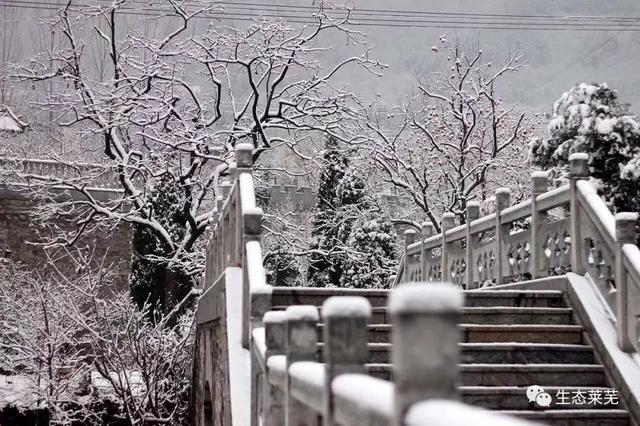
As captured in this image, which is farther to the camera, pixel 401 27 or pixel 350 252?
pixel 401 27

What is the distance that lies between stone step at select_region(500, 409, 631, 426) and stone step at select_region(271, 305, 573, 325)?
125cm

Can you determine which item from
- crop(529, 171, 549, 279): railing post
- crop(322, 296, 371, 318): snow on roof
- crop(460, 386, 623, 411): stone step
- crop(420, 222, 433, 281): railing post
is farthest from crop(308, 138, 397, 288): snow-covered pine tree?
crop(322, 296, 371, 318): snow on roof

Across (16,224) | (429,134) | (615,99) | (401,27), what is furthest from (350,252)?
(401,27)

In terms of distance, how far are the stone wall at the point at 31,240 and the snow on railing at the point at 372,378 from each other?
63.1 feet

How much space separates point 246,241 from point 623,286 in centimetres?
292

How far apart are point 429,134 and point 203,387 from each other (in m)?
11.0

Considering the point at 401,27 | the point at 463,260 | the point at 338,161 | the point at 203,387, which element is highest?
the point at 401,27

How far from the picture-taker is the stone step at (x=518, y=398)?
5320mm

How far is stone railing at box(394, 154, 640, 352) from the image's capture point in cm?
580

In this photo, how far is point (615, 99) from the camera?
1201 centimetres

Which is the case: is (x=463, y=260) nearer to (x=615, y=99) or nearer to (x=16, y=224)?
(x=615, y=99)

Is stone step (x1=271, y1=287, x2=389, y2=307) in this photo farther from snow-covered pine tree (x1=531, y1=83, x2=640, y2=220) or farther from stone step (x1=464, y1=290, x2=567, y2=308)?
snow-covered pine tree (x1=531, y1=83, x2=640, y2=220)

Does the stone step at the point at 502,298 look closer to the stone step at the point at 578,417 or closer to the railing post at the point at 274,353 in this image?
the stone step at the point at 578,417

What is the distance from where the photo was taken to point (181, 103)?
19812 millimetres
